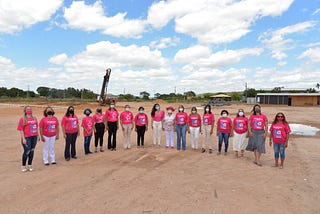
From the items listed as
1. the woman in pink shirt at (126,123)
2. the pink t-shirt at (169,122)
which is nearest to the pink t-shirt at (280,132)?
the pink t-shirt at (169,122)

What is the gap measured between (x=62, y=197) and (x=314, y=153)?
7652 mm

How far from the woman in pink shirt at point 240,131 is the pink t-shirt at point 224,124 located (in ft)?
0.70

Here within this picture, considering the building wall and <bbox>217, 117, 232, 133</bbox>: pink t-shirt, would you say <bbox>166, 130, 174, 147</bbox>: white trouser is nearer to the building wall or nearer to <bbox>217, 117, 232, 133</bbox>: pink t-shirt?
<bbox>217, 117, 232, 133</bbox>: pink t-shirt

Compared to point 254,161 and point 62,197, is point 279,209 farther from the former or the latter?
point 62,197

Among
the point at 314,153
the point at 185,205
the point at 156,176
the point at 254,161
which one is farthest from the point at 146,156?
the point at 314,153

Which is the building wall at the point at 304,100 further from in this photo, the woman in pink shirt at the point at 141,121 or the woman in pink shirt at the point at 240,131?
the woman in pink shirt at the point at 141,121

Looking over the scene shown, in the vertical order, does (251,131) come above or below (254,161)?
above

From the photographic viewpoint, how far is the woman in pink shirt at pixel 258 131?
6832mm

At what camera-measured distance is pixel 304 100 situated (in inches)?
1986

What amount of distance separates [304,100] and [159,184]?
5274 centimetres

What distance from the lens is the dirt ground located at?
424 centimetres

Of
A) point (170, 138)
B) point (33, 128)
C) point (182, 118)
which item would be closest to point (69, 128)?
point (33, 128)

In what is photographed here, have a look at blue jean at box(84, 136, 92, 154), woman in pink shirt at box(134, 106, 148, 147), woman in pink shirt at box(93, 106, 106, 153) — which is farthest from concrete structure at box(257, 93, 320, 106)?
Result: blue jean at box(84, 136, 92, 154)

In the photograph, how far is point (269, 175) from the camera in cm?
596
